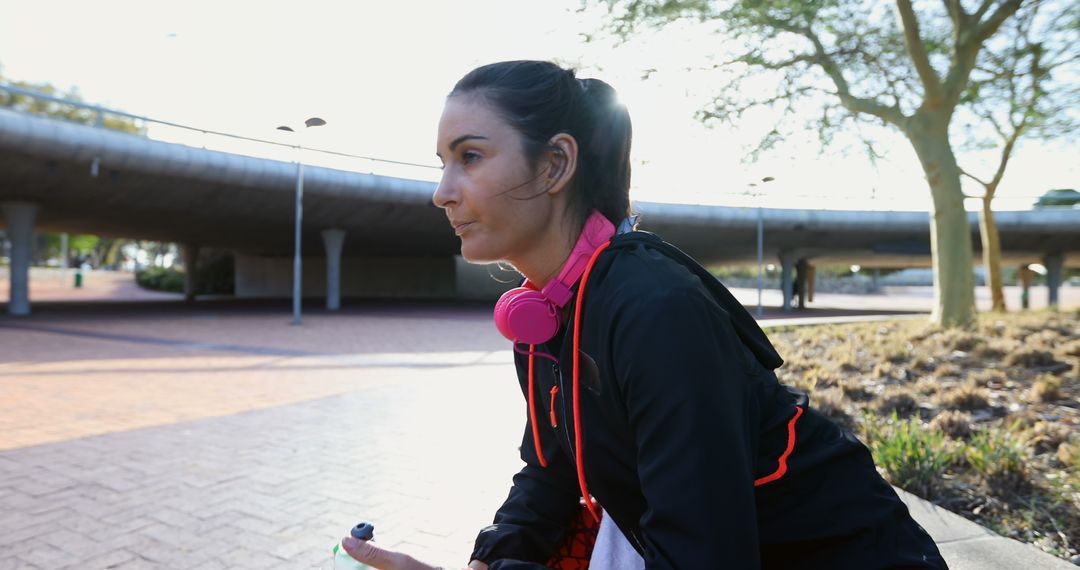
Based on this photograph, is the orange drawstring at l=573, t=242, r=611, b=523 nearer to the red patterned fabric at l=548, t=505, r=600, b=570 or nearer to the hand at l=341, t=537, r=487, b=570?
the hand at l=341, t=537, r=487, b=570

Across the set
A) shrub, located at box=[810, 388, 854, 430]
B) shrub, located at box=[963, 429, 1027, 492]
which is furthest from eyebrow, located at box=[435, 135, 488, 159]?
shrub, located at box=[810, 388, 854, 430]

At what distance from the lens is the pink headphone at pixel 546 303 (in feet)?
4.29

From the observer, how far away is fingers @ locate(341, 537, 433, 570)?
133 centimetres

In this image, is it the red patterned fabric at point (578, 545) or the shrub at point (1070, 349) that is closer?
the red patterned fabric at point (578, 545)

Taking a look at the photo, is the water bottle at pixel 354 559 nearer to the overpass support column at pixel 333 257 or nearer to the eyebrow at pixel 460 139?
the eyebrow at pixel 460 139

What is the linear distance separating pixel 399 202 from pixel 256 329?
847 cm

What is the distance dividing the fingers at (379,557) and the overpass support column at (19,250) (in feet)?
80.5

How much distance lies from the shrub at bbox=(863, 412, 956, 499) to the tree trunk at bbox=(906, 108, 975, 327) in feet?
24.1

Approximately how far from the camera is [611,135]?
1.40 m

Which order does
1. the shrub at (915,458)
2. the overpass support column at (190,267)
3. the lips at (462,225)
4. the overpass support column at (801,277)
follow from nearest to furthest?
the lips at (462,225), the shrub at (915,458), the overpass support column at (801,277), the overpass support column at (190,267)

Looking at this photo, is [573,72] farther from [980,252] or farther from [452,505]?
[980,252]

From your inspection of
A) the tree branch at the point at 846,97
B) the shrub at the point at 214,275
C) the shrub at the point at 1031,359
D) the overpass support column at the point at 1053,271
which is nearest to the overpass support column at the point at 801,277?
the overpass support column at the point at 1053,271

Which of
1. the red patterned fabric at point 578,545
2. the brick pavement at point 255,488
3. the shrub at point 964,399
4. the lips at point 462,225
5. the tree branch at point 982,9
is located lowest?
the brick pavement at point 255,488

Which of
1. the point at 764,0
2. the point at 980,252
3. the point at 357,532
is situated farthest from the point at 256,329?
the point at 980,252
